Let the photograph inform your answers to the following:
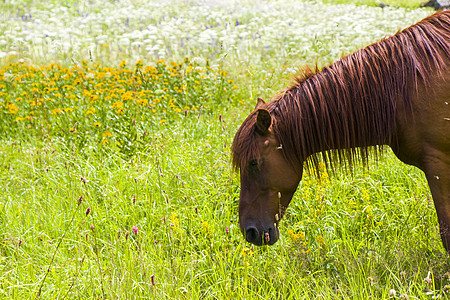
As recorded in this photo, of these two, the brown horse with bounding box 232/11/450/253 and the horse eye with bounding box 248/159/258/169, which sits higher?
the brown horse with bounding box 232/11/450/253

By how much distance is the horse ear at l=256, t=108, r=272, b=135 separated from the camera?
2746mm

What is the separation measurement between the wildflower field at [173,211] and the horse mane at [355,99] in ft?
1.46

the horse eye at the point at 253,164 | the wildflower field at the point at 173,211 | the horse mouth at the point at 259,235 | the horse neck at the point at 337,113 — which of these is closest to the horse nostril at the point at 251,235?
the horse mouth at the point at 259,235

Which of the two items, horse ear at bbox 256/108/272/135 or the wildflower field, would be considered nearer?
horse ear at bbox 256/108/272/135

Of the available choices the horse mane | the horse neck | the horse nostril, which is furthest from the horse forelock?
the horse nostril

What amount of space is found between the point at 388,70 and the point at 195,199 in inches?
73.6

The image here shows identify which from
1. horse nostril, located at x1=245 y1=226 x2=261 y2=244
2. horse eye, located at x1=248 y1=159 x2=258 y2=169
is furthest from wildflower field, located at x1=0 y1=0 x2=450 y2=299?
horse eye, located at x1=248 y1=159 x2=258 y2=169

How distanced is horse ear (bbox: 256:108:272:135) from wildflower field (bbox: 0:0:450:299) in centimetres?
64

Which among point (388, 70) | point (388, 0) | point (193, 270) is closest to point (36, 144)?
point (193, 270)

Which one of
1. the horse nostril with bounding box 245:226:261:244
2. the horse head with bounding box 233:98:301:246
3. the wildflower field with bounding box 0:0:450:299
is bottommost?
the wildflower field with bounding box 0:0:450:299

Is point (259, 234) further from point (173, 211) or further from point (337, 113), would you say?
point (173, 211)

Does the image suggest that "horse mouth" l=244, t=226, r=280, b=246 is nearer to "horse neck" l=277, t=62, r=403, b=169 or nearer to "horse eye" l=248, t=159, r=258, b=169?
"horse eye" l=248, t=159, r=258, b=169

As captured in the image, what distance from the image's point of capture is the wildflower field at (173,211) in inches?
116

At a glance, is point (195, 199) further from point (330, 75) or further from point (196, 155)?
point (330, 75)
